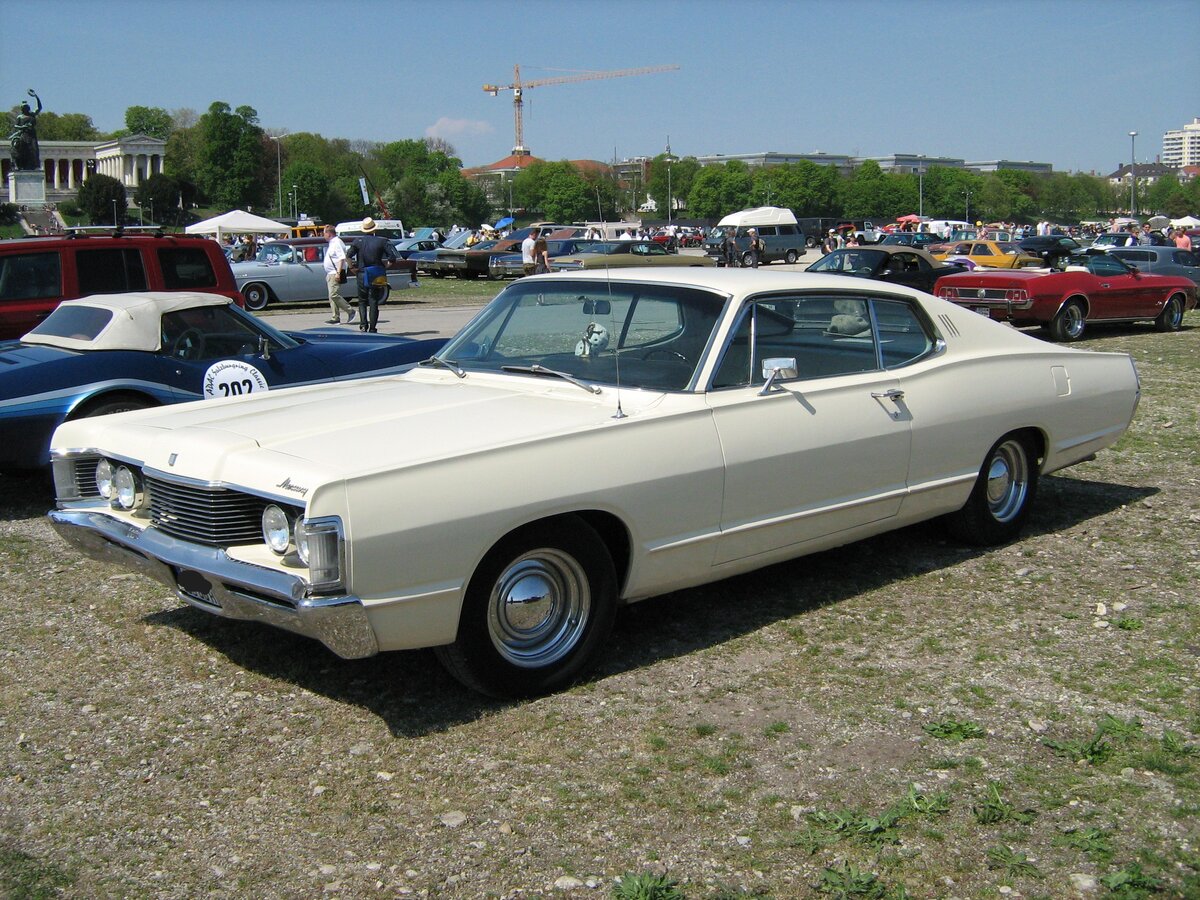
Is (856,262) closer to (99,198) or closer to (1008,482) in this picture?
(1008,482)

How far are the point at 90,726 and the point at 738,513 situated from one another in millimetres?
2536

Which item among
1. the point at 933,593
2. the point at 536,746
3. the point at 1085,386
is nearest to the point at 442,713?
the point at 536,746

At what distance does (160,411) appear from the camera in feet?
16.6

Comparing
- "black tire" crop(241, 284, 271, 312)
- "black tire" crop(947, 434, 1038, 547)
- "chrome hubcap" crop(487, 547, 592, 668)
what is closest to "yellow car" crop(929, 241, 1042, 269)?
"black tire" crop(241, 284, 271, 312)

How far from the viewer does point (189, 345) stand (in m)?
7.80

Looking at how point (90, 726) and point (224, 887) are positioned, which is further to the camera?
point (90, 726)

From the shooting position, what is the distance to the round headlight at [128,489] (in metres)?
4.66

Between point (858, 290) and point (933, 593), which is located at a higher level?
point (858, 290)

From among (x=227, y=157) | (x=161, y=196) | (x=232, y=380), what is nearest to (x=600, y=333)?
(x=232, y=380)

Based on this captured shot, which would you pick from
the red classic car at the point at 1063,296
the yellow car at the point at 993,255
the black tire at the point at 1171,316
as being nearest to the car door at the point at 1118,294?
the red classic car at the point at 1063,296

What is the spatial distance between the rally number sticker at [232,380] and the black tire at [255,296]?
16994 mm

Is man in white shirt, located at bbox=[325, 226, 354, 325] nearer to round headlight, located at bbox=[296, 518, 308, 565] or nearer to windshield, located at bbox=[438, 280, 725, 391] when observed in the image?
windshield, located at bbox=[438, 280, 725, 391]

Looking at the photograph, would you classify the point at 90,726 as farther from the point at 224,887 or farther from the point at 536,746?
the point at 536,746

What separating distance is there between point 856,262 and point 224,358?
561 inches
